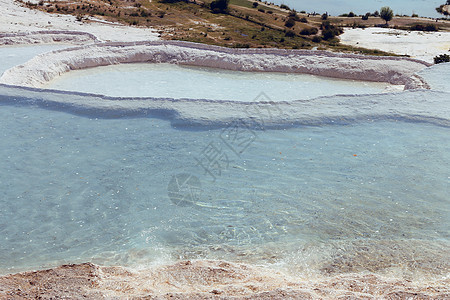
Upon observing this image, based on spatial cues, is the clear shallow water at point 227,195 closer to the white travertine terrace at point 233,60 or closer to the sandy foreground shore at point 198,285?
the sandy foreground shore at point 198,285

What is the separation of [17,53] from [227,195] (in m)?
10.8

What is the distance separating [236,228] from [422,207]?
2.52 metres

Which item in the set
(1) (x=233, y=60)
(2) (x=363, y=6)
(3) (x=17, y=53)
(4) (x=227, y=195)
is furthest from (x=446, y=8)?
(4) (x=227, y=195)

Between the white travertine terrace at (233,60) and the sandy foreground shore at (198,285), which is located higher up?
the white travertine terrace at (233,60)

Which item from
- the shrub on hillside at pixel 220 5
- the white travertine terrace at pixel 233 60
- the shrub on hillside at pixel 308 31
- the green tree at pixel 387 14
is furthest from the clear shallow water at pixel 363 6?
the white travertine terrace at pixel 233 60

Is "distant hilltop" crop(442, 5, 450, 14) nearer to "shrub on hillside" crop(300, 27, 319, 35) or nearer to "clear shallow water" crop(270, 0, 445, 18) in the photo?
"clear shallow water" crop(270, 0, 445, 18)

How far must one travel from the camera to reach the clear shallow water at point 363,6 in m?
44.9

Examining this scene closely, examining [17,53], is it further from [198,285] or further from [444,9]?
[444,9]

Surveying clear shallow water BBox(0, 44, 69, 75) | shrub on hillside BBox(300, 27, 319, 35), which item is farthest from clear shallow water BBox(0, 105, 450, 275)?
Answer: shrub on hillside BBox(300, 27, 319, 35)

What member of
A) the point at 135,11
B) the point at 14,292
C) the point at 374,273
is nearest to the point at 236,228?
the point at 374,273

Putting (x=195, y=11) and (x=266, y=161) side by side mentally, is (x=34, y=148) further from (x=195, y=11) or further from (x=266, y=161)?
(x=195, y=11)

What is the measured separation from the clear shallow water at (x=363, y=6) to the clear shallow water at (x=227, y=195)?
39723 millimetres

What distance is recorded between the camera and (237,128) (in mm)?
7867

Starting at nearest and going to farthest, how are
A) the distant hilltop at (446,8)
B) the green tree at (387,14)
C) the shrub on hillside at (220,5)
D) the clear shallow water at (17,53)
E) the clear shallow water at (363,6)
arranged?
the clear shallow water at (17,53)
the shrub on hillside at (220,5)
the green tree at (387,14)
the distant hilltop at (446,8)
the clear shallow water at (363,6)
